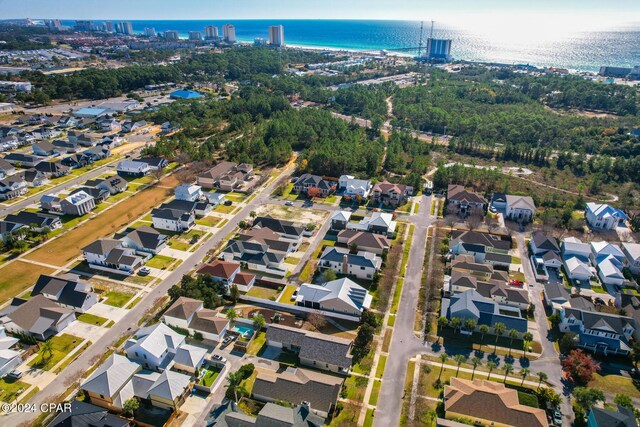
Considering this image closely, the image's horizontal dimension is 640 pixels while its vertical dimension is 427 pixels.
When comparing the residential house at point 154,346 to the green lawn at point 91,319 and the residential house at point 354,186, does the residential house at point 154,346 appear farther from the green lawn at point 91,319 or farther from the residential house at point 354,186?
the residential house at point 354,186

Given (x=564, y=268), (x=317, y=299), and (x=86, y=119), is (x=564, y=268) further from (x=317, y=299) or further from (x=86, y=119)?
(x=86, y=119)

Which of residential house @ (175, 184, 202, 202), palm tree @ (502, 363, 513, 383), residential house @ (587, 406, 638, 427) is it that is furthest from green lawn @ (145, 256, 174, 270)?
residential house @ (587, 406, 638, 427)

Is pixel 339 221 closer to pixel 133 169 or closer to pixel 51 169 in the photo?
pixel 133 169

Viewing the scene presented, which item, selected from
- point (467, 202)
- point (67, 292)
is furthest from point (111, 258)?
point (467, 202)

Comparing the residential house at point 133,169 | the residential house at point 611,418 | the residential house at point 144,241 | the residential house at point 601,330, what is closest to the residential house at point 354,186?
the residential house at point 144,241

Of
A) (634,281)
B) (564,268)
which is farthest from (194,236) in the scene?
(634,281)

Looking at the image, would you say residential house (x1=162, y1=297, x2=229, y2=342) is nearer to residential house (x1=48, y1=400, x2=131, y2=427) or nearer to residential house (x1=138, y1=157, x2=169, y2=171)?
residential house (x1=48, y1=400, x2=131, y2=427)
